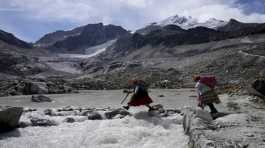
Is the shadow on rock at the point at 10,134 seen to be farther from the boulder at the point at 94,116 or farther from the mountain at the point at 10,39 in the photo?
the mountain at the point at 10,39

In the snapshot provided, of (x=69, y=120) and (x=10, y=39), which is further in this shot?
(x=10, y=39)

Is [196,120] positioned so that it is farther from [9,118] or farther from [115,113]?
[9,118]

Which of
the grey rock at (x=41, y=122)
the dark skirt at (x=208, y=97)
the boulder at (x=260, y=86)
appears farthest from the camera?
the boulder at (x=260, y=86)

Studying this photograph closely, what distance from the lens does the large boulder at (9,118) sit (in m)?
14.1

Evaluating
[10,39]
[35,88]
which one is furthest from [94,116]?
[10,39]

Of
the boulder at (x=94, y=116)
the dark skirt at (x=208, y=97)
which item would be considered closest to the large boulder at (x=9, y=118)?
the boulder at (x=94, y=116)

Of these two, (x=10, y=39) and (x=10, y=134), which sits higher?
(x=10, y=39)

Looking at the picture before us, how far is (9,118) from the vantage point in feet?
47.1

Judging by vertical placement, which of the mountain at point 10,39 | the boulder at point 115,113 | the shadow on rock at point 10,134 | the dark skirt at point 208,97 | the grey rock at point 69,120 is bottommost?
the shadow on rock at point 10,134

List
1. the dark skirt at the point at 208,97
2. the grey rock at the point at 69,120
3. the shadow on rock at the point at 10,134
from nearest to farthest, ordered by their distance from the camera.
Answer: the shadow on rock at the point at 10,134 → the dark skirt at the point at 208,97 → the grey rock at the point at 69,120

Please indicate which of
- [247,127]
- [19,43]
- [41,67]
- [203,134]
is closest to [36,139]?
[203,134]

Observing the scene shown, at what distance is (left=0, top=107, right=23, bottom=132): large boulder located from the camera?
46.3 ft

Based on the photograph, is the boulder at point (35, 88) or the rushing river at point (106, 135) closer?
the rushing river at point (106, 135)

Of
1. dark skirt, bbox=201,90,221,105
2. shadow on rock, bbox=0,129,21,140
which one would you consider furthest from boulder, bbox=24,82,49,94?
dark skirt, bbox=201,90,221,105
